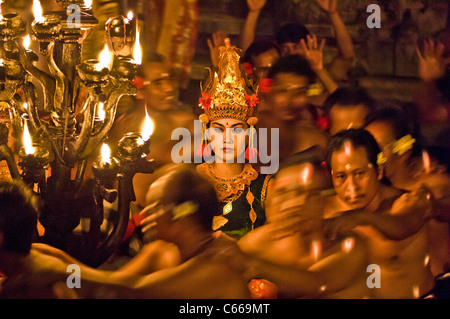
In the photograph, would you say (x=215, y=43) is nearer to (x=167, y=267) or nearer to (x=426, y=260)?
(x=167, y=267)

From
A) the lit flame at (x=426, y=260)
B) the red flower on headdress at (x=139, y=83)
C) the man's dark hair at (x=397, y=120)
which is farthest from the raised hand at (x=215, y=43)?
the lit flame at (x=426, y=260)

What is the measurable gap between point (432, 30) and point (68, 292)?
8.50 ft

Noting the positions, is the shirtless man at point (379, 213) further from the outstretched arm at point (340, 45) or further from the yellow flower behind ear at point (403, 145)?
the outstretched arm at point (340, 45)

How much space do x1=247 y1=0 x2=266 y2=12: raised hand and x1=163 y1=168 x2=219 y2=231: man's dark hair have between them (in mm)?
993

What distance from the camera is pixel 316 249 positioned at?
3334 millimetres

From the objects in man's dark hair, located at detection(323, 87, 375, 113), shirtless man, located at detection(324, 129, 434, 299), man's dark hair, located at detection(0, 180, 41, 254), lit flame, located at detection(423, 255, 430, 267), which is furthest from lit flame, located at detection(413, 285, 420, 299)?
man's dark hair, located at detection(0, 180, 41, 254)

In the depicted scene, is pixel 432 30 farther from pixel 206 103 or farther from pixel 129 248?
pixel 129 248

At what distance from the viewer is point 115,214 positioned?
333cm

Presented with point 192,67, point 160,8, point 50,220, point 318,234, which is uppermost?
point 160,8

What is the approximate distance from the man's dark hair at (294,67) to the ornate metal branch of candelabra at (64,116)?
3.12ft

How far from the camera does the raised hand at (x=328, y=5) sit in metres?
3.30

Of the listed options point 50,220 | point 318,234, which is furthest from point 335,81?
point 50,220

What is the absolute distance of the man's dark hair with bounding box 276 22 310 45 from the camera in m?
3.31

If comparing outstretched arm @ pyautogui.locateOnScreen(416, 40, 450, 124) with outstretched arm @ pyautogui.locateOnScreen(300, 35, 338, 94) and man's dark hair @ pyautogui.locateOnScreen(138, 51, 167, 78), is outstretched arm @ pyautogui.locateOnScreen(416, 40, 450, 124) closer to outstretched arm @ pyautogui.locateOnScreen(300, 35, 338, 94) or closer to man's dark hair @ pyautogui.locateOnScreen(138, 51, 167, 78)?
outstretched arm @ pyautogui.locateOnScreen(300, 35, 338, 94)
